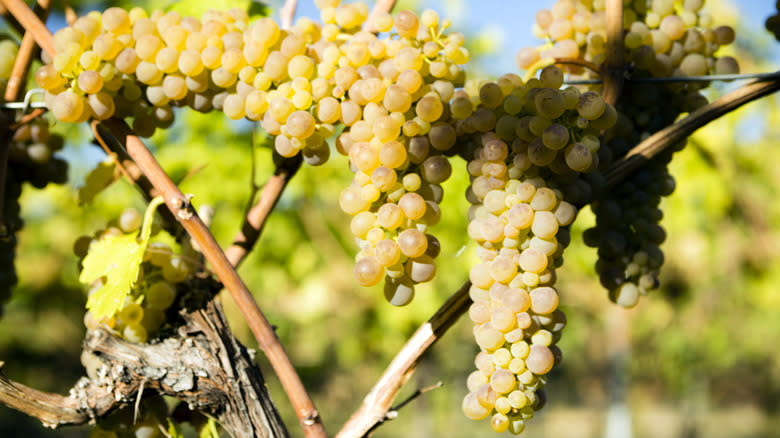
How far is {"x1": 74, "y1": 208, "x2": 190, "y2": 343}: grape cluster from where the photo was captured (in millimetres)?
588

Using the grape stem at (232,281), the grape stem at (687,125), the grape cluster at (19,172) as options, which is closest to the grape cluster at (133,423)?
the grape stem at (232,281)

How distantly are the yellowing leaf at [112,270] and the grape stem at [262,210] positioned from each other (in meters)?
0.13

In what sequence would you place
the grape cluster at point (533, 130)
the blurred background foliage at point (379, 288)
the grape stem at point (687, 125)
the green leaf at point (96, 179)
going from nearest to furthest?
the grape cluster at point (533, 130)
the grape stem at point (687, 125)
the green leaf at point (96, 179)
the blurred background foliage at point (379, 288)

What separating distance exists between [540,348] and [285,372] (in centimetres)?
24

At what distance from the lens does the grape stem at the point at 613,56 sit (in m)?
0.58

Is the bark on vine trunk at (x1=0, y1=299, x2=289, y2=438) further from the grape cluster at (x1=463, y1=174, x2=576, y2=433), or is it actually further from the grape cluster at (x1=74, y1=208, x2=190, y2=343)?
the grape cluster at (x1=463, y1=174, x2=576, y2=433)

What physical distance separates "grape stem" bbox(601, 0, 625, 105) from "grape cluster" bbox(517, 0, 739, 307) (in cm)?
3

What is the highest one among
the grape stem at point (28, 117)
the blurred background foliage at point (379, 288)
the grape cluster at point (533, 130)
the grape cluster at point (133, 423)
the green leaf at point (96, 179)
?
the grape stem at point (28, 117)

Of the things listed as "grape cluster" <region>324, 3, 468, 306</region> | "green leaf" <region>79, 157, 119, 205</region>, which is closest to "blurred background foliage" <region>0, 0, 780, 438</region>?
"green leaf" <region>79, 157, 119, 205</region>

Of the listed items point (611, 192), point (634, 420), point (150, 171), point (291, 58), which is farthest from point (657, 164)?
point (634, 420)

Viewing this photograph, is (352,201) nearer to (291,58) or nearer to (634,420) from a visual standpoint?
(291,58)

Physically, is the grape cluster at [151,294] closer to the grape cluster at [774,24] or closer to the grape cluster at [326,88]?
the grape cluster at [326,88]

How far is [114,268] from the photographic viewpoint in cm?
55

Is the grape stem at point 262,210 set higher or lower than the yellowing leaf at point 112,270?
Result: lower
